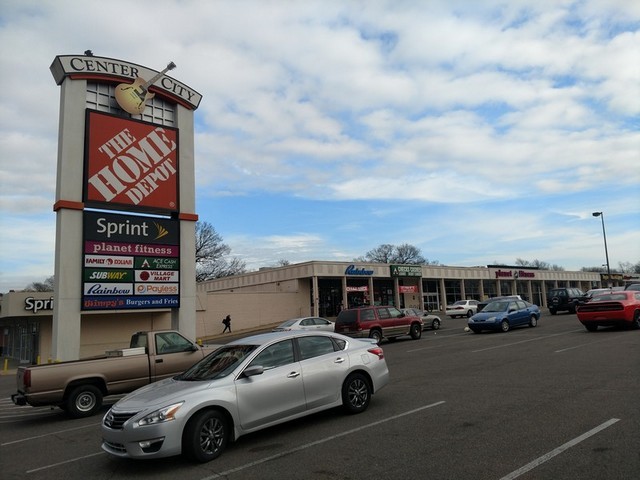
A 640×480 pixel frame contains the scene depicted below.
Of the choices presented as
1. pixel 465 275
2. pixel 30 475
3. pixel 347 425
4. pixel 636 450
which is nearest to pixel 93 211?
pixel 30 475

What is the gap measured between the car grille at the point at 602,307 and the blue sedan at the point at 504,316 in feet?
11.4

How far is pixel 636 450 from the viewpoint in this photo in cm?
524

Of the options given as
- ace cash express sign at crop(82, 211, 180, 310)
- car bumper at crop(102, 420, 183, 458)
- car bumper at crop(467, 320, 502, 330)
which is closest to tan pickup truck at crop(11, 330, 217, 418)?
car bumper at crop(102, 420, 183, 458)

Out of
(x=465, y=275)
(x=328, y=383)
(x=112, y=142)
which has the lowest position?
(x=328, y=383)

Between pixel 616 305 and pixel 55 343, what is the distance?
21.1 m

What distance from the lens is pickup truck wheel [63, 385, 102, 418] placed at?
32.7ft

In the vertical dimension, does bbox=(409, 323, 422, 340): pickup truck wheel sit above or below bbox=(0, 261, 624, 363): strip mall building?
below

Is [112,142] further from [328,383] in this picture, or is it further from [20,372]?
[328,383]

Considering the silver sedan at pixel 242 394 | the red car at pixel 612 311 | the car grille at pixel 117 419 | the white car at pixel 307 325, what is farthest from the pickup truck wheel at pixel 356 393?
Result: the white car at pixel 307 325

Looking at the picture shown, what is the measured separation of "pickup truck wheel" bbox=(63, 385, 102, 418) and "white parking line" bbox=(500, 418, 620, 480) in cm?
873


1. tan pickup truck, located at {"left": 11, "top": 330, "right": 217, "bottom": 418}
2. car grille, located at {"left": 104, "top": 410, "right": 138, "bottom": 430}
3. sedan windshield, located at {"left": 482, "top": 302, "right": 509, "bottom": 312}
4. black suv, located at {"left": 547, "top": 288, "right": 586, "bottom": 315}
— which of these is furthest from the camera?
black suv, located at {"left": 547, "top": 288, "right": 586, "bottom": 315}

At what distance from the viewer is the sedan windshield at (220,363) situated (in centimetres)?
665

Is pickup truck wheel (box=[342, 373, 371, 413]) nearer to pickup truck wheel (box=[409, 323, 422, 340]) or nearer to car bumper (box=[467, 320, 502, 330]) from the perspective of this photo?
pickup truck wheel (box=[409, 323, 422, 340])

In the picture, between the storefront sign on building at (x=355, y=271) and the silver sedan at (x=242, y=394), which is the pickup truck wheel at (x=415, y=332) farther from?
the storefront sign on building at (x=355, y=271)
